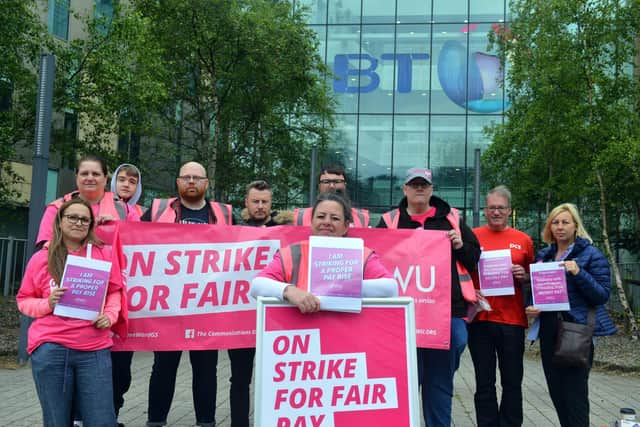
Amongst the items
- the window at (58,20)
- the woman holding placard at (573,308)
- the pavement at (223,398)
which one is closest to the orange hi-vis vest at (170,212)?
the pavement at (223,398)

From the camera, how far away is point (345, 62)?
110 feet

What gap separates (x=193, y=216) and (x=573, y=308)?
3.17 meters

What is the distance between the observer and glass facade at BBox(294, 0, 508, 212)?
107 feet

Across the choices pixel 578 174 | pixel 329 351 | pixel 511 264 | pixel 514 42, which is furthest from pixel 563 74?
pixel 329 351

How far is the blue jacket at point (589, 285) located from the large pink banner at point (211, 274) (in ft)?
3.20

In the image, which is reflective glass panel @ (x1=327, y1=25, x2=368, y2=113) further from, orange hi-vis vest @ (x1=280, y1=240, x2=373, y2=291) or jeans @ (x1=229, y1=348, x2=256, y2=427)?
orange hi-vis vest @ (x1=280, y1=240, x2=373, y2=291)

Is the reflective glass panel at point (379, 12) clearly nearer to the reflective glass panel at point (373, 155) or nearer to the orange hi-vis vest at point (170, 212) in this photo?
the reflective glass panel at point (373, 155)

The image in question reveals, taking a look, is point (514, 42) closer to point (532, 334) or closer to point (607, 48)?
point (607, 48)

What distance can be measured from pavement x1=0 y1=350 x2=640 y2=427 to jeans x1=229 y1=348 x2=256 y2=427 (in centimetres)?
144

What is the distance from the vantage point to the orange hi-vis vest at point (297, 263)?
4109 mm

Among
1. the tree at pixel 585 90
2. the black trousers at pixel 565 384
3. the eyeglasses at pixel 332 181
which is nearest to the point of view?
the black trousers at pixel 565 384

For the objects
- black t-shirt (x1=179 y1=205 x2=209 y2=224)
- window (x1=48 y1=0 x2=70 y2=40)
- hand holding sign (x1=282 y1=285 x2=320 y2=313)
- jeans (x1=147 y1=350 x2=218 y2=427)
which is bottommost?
jeans (x1=147 y1=350 x2=218 y2=427)

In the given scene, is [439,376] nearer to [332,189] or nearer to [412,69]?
[332,189]

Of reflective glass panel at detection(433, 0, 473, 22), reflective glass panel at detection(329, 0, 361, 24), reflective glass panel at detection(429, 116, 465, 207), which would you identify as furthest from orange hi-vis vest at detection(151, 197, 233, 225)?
reflective glass panel at detection(433, 0, 473, 22)
